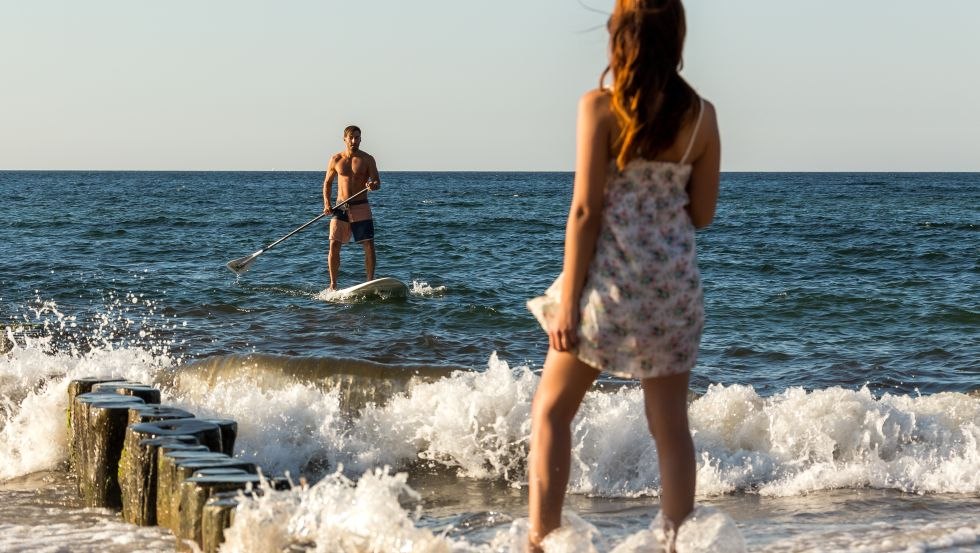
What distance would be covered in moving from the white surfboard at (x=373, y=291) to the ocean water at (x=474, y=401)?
0.21 metres

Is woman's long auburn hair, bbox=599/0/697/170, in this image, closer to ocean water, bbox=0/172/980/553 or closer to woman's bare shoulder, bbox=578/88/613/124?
woman's bare shoulder, bbox=578/88/613/124

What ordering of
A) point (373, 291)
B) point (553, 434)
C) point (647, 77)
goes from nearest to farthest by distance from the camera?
point (647, 77) → point (553, 434) → point (373, 291)

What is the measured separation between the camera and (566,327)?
304cm

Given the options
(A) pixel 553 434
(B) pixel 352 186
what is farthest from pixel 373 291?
(A) pixel 553 434

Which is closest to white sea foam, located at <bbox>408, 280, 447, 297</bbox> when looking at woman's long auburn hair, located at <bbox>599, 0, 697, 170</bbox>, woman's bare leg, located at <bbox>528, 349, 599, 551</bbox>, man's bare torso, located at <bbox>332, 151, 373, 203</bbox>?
man's bare torso, located at <bbox>332, 151, 373, 203</bbox>

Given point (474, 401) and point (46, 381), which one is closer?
point (474, 401)

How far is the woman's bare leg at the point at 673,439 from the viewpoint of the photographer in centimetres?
316

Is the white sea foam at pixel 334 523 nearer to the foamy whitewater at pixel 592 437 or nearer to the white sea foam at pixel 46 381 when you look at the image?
the foamy whitewater at pixel 592 437

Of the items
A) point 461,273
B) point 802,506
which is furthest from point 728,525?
point 461,273

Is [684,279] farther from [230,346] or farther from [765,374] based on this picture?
[230,346]

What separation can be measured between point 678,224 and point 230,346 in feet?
25.5

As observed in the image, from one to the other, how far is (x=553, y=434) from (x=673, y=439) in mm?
349

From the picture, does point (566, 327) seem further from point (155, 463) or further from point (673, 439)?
point (155, 463)

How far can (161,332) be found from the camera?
36.4ft
